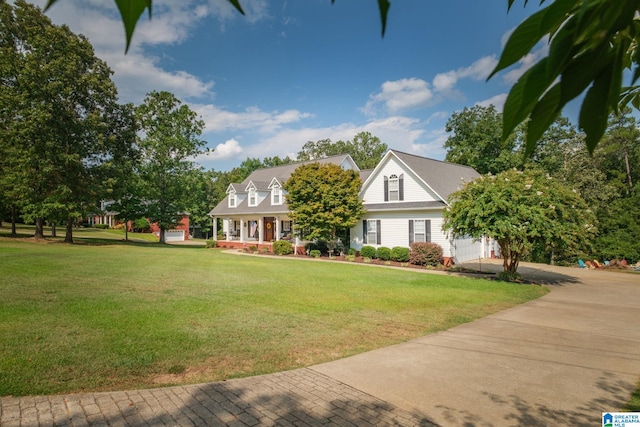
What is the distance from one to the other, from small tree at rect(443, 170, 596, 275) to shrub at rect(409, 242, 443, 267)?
5.29 metres

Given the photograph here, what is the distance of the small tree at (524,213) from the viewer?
14.0 metres

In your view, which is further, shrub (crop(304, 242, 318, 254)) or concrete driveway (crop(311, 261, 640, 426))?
shrub (crop(304, 242, 318, 254))

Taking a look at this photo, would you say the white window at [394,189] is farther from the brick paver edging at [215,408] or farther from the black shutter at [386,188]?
the brick paver edging at [215,408]

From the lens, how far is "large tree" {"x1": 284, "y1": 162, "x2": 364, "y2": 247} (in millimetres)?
24500

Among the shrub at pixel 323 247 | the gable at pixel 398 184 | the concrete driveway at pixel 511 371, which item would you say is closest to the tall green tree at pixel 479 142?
the gable at pixel 398 184

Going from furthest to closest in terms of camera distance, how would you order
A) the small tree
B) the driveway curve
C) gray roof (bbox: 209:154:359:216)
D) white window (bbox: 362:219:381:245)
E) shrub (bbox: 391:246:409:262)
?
1. gray roof (bbox: 209:154:359:216)
2. white window (bbox: 362:219:381:245)
3. shrub (bbox: 391:246:409:262)
4. the small tree
5. the driveway curve

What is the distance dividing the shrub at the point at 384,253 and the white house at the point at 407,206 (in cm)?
127

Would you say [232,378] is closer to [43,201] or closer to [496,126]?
[43,201]

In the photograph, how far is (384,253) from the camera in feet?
76.9

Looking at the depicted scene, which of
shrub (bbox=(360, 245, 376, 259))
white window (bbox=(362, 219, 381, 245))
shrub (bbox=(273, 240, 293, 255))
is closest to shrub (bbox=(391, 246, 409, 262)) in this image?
shrub (bbox=(360, 245, 376, 259))

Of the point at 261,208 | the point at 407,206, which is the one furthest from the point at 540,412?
the point at 261,208

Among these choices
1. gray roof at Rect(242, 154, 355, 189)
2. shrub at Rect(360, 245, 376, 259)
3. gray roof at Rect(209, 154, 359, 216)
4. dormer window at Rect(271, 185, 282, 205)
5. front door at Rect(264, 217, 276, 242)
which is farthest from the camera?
front door at Rect(264, 217, 276, 242)

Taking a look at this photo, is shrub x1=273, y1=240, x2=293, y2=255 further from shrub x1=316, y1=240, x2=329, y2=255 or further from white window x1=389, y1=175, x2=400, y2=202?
white window x1=389, y1=175, x2=400, y2=202

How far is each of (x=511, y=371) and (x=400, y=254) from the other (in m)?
16.8
